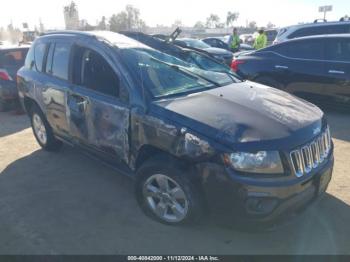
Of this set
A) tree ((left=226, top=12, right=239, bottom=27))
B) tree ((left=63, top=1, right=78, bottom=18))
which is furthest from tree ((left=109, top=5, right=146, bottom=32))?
tree ((left=226, top=12, right=239, bottom=27))

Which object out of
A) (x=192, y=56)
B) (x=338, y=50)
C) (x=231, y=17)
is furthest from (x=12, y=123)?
(x=231, y=17)

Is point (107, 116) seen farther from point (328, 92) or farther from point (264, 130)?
point (328, 92)

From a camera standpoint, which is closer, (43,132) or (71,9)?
(43,132)

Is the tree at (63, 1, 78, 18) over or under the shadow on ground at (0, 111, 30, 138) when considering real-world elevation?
over

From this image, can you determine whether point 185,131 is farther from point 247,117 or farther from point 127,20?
point 127,20

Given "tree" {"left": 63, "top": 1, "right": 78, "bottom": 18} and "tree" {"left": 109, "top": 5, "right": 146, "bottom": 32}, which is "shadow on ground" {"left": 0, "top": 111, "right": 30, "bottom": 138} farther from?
"tree" {"left": 63, "top": 1, "right": 78, "bottom": 18}

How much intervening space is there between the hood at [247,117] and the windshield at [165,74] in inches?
8.1

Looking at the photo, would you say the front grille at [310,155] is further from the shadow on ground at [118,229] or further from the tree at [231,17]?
the tree at [231,17]

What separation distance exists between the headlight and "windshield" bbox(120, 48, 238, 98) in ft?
3.51

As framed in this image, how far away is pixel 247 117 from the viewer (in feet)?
9.78

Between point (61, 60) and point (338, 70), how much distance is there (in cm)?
494

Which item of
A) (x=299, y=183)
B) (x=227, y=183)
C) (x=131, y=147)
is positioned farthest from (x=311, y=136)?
(x=131, y=147)

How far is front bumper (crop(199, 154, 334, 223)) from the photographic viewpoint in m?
2.67

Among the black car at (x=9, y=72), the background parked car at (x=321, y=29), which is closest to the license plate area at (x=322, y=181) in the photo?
the background parked car at (x=321, y=29)
